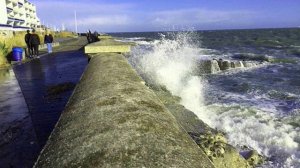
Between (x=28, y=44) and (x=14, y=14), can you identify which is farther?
(x=14, y=14)

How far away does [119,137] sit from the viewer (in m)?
1.76

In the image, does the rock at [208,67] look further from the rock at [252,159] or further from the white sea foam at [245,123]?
the rock at [252,159]

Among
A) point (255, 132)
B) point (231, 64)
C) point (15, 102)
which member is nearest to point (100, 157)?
point (15, 102)

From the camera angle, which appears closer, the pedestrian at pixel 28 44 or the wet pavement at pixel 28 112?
the wet pavement at pixel 28 112

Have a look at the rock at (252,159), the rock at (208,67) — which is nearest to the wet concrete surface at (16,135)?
the rock at (252,159)

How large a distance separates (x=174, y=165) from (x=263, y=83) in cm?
1656

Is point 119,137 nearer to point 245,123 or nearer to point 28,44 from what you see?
point 245,123

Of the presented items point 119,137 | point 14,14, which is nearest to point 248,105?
point 119,137

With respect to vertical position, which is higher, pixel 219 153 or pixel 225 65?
pixel 219 153

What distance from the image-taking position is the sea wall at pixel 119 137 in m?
1.57

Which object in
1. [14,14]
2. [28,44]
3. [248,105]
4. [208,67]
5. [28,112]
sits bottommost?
[248,105]

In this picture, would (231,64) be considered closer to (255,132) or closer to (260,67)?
(260,67)

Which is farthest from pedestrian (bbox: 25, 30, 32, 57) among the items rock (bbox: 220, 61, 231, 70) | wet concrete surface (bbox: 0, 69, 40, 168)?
rock (bbox: 220, 61, 231, 70)

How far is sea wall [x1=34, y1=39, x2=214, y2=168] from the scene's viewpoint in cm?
157
